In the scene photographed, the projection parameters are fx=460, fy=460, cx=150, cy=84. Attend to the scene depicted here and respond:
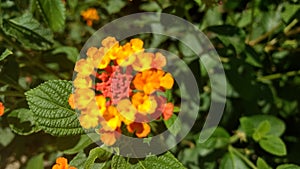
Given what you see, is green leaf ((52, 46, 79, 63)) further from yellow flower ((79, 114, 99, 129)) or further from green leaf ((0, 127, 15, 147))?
yellow flower ((79, 114, 99, 129))

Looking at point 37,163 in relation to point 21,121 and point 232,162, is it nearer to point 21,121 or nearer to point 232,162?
point 21,121

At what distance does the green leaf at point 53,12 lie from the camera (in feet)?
5.06

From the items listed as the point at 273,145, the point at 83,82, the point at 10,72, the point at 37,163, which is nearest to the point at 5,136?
the point at 37,163

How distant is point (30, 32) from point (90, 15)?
16.9 inches

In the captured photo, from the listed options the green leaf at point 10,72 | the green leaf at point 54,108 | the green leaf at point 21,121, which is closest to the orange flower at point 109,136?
the green leaf at point 54,108

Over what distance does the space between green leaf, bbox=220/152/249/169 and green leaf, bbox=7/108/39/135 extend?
71 centimetres

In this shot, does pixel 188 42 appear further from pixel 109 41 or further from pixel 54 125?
pixel 54 125

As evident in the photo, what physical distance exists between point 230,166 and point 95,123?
2.34 ft

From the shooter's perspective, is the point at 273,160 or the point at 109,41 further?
the point at 273,160

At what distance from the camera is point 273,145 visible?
1691 millimetres

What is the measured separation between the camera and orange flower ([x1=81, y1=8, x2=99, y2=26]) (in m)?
2.07

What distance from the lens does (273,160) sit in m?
1.91

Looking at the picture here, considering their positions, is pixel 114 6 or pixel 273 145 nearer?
pixel 273 145

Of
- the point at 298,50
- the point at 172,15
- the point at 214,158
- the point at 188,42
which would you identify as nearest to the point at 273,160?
the point at 214,158
